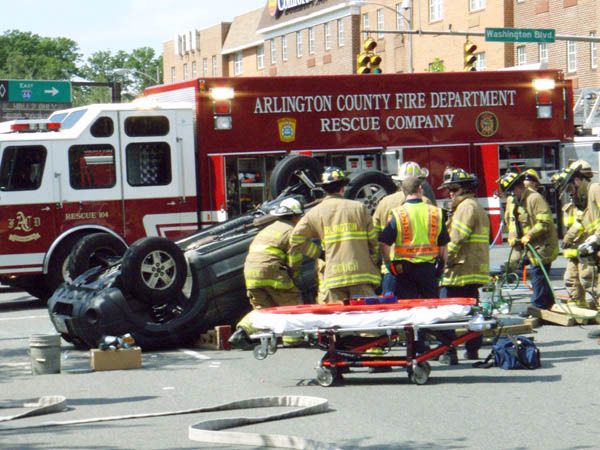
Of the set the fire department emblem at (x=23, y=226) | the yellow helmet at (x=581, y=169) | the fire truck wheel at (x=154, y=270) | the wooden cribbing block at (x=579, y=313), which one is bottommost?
the wooden cribbing block at (x=579, y=313)

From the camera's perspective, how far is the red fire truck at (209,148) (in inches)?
707

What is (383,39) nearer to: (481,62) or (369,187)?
(481,62)

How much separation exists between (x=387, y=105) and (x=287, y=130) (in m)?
1.83

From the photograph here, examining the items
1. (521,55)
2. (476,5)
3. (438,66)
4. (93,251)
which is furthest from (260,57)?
(93,251)

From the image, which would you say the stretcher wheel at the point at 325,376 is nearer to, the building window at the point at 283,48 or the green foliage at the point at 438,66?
the green foliage at the point at 438,66

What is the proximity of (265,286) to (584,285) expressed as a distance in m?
4.42

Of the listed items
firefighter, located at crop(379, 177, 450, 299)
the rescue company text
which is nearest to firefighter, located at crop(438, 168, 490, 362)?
firefighter, located at crop(379, 177, 450, 299)

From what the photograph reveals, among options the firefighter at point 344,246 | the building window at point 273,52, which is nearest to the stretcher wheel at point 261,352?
the firefighter at point 344,246

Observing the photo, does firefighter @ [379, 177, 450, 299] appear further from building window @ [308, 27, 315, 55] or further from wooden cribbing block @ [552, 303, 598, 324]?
building window @ [308, 27, 315, 55]

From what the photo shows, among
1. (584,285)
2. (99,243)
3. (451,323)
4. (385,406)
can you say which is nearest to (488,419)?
(385,406)

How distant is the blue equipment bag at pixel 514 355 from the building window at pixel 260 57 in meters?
69.2

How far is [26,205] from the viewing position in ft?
58.5

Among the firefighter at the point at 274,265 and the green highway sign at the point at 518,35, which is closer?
the firefighter at the point at 274,265

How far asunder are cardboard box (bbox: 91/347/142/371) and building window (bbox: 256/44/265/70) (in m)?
68.4
